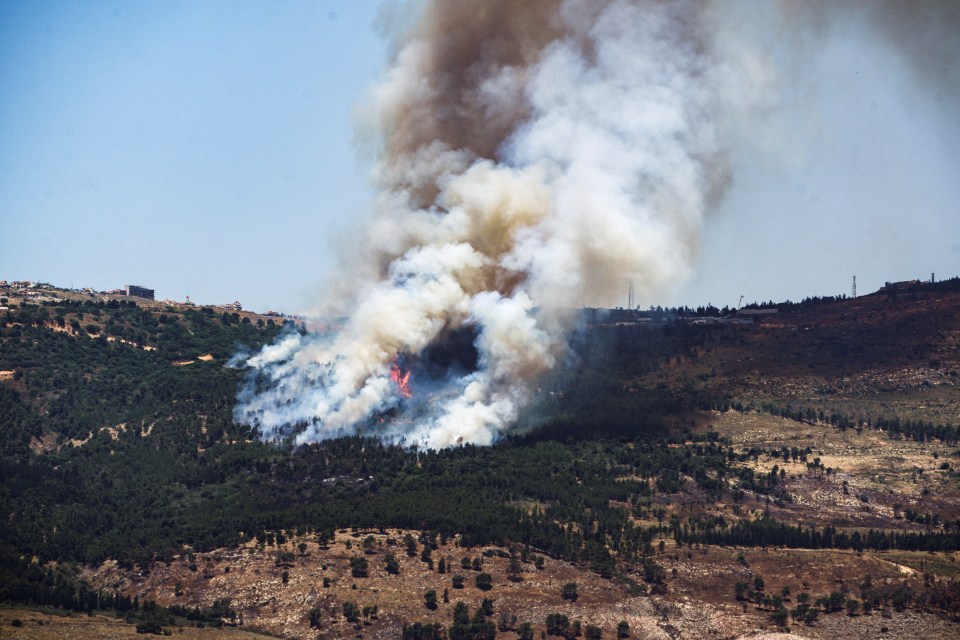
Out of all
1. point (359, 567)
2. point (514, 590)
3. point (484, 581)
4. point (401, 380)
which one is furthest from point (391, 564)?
point (401, 380)

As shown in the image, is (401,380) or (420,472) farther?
(401,380)

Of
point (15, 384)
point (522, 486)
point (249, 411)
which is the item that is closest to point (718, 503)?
point (522, 486)

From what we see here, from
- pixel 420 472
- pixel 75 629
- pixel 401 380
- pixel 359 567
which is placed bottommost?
pixel 75 629

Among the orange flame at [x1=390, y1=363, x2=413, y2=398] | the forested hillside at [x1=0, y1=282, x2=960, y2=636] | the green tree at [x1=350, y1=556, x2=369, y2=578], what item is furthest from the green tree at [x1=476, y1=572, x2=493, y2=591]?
the orange flame at [x1=390, y1=363, x2=413, y2=398]

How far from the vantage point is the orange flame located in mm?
159875

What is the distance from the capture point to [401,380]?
161m

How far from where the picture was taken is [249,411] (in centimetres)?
16500

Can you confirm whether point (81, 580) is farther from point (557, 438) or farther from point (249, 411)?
point (557, 438)

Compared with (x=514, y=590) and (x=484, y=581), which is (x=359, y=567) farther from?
(x=514, y=590)

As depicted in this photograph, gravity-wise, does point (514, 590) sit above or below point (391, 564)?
below

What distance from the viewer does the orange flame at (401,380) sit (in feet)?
525

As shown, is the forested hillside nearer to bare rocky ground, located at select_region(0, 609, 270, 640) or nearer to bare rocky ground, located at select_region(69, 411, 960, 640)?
bare rocky ground, located at select_region(69, 411, 960, 640)

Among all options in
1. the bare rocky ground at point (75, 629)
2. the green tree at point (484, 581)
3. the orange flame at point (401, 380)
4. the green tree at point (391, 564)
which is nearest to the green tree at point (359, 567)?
the green tree at point (391, 564)

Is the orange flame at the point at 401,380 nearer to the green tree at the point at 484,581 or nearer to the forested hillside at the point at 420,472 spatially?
the forested hillside at the point at 420,472
